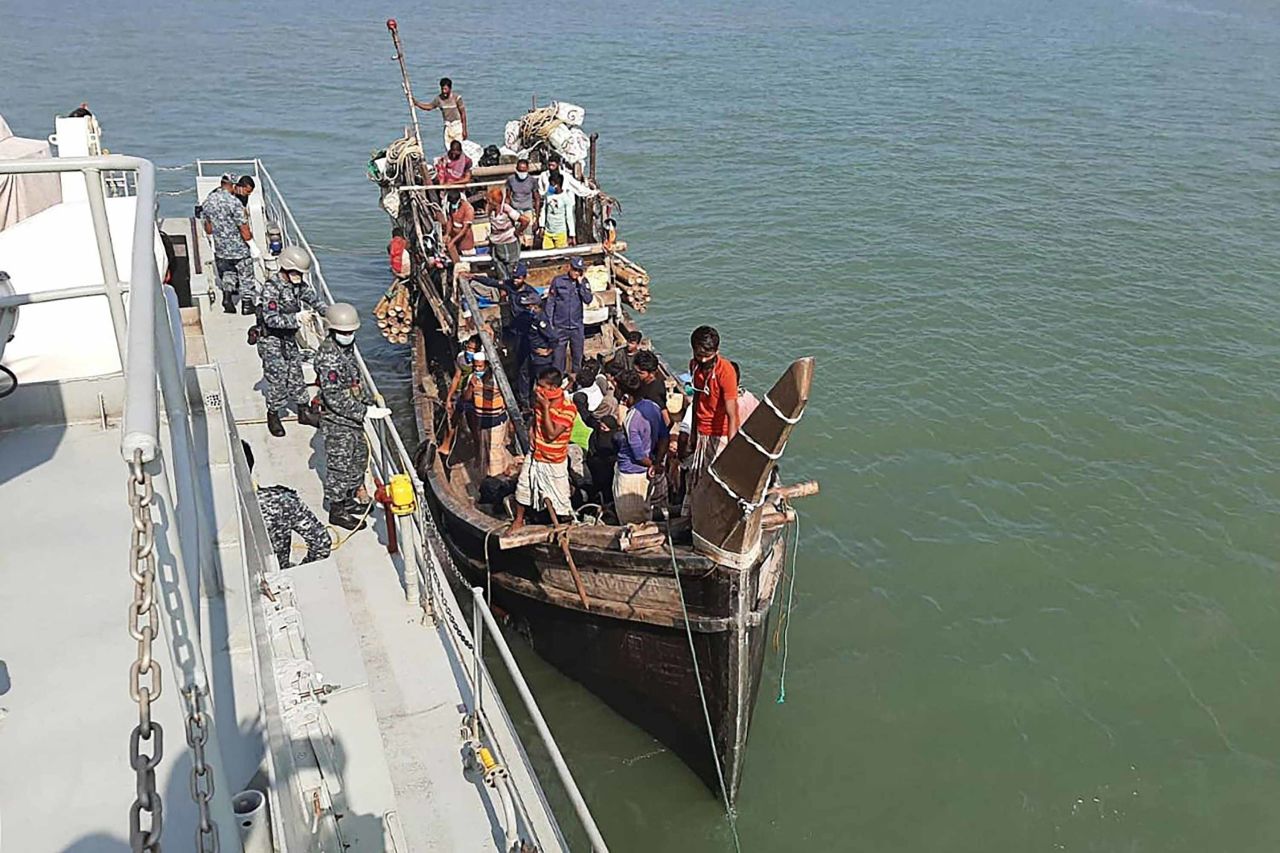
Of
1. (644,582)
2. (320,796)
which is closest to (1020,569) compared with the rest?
(644,582)

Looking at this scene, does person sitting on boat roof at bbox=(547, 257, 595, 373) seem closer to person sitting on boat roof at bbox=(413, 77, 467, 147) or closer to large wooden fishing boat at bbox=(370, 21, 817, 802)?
large wooden fishing boat at bbox=(370, 21, 817, 802)

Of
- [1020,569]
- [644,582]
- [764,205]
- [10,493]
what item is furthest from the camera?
[764,205]

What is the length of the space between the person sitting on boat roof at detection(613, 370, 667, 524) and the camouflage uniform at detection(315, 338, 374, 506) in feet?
6.55

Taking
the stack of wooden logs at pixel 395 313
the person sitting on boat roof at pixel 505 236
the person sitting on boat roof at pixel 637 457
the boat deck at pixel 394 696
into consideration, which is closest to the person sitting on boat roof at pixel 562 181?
the person sitting on boat roof at pixel 505 236

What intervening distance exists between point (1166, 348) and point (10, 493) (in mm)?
16516

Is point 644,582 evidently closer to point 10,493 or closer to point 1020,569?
point 10,493

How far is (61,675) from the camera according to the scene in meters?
3.04

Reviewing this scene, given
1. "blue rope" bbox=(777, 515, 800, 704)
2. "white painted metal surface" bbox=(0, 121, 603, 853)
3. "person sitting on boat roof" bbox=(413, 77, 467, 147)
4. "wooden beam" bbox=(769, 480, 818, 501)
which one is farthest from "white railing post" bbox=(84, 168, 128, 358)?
"person sitting on boat roof" bbox=(413, 77, 467, 147)

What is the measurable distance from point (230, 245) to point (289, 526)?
5191mm

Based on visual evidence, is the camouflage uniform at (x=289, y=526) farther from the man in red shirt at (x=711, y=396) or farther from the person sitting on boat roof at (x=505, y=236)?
the person sitting on boat roof at (x=505, y=236)

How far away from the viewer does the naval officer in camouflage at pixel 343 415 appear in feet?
24.4

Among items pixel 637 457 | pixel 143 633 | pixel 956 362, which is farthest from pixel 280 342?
pixel 956 362

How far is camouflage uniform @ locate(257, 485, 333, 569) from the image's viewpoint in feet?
23.9

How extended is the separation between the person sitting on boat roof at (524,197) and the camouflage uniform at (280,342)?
475 cm
